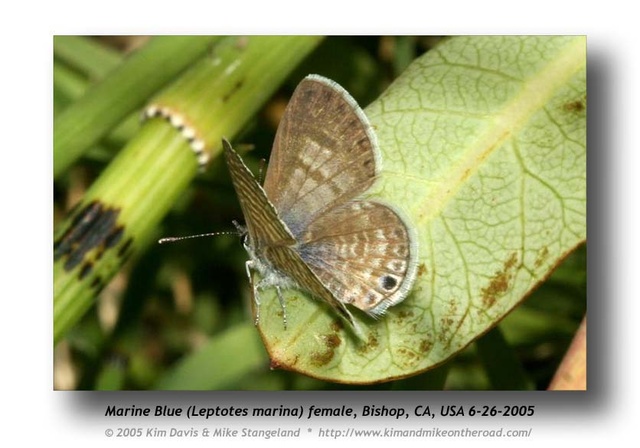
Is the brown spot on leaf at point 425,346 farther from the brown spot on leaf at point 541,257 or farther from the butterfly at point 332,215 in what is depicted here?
the brown spot on leaf at point 541,257

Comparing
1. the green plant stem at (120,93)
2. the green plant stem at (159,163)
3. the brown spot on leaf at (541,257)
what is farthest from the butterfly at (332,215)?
the green plant stem at (120,93)

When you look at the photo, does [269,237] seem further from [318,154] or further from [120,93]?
[120,93]

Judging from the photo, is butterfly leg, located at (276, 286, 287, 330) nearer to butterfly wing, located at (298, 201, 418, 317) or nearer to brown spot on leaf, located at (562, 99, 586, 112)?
butterfly wing, located at (298, 201, 418, 317)

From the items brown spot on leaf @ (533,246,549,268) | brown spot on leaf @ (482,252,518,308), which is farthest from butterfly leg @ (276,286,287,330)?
brown spot on leaf @ (533,246,549,268)

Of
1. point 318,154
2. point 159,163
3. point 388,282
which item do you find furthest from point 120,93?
point 388,282

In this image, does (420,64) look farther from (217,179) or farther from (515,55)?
(217,179)
